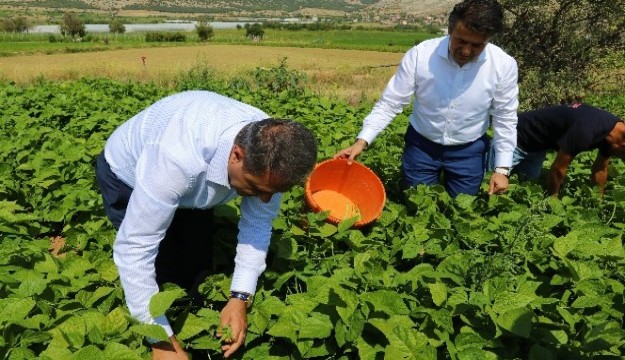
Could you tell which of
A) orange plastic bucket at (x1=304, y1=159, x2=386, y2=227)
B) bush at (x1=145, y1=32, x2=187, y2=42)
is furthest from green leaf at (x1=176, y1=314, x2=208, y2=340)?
bush at (x1=145, y1=32, x2=187, y2=42)

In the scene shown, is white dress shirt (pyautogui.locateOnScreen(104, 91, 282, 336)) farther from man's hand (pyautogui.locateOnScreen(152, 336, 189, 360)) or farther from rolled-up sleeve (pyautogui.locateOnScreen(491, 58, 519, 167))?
rolled-up sleeve (pyautogui.locateOnScreen(491, 58, 519, 167))

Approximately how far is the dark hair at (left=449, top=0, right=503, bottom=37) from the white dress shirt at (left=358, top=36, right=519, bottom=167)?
393 millimetres

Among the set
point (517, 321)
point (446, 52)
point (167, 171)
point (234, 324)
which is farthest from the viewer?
point (446, 52)

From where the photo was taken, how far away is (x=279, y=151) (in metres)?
1.54

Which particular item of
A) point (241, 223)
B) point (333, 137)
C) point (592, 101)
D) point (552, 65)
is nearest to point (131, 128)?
point (241, 223)

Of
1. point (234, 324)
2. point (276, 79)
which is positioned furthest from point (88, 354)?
point (276, 79)

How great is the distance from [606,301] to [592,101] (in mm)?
9256

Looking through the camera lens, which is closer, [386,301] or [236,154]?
Answer: [236,154]

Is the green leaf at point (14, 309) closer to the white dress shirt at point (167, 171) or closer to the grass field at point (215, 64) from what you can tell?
the white dress shirt at point (167, 171)

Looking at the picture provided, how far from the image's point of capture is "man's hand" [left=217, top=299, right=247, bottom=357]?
6.40 ft

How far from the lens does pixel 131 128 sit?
2064 millimetres

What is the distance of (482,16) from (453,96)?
0.65 meters

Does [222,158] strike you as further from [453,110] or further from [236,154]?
[453,110]

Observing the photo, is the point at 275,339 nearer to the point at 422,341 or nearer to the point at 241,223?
the point at 241,223
